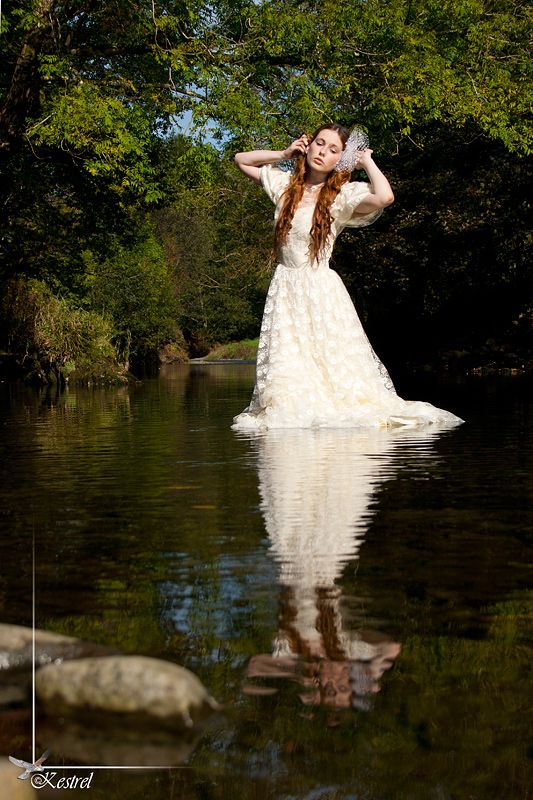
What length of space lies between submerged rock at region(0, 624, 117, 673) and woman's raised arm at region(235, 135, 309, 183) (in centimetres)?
816

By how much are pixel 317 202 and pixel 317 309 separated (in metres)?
1.02

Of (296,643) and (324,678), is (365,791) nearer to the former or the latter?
(324,678)

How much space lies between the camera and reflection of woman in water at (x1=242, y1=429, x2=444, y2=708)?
2477 millimetres

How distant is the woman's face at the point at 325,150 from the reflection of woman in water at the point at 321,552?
3.08 metres

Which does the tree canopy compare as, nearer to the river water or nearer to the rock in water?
the river water

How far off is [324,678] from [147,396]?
16267 mm

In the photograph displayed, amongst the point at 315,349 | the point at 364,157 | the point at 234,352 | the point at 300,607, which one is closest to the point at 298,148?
the point at 364,157

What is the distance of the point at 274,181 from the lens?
35.1ft

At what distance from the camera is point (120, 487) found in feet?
19.7

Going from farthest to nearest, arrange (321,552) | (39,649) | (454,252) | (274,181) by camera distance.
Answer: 1. (454,252)
2. (274,181)
3. (321,552)
4. (39,649)

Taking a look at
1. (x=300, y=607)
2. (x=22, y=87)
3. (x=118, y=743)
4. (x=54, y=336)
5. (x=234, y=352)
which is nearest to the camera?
(x=118, y=743)

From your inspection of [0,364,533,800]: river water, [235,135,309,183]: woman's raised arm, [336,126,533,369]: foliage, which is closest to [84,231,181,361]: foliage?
[336,126,533,369]: foliage

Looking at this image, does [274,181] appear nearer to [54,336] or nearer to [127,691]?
[127,691]

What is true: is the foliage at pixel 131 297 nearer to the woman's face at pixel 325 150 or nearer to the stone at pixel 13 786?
the woman's face at pixel 325 150
